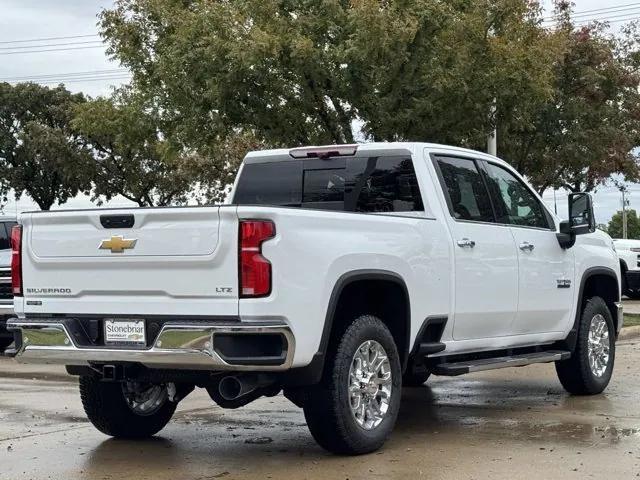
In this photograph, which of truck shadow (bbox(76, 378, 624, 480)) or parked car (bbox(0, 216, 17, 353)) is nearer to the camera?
truck shadow (bbox(76, 378, 624, 480))

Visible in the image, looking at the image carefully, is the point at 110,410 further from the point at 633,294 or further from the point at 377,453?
the point at 633,294

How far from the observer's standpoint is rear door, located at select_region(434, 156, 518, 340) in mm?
7670

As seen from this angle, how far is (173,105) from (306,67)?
2744mm

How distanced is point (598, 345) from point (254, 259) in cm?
468

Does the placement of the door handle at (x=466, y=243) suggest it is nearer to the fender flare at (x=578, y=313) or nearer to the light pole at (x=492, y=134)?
the fender flare at (x=578, y=313)

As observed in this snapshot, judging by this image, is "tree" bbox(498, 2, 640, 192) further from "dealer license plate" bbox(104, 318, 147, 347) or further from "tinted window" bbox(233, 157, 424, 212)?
"dealer license plate" bbox(104, 318, 147, 347)

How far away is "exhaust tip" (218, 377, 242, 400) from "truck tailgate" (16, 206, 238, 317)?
556mm

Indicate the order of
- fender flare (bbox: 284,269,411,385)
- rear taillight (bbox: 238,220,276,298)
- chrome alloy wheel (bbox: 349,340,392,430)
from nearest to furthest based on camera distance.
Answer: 1. rear taillight (bbox: 238,220,276,298)
2. fender flare (bbox: 284,269,411,385)
3. chrome alloy wheel (bbox: 349,340,392,430)

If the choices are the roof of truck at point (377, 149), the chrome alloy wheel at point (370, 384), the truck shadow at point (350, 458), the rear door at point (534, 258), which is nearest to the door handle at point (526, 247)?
the rear door at point (534, 258)

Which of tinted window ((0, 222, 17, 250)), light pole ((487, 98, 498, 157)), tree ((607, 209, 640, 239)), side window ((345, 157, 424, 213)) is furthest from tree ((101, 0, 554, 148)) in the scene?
tree ((607, 209, 640, 239))

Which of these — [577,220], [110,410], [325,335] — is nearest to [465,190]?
[577,220]

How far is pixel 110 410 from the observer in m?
7.57

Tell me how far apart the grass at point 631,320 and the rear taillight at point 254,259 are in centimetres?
1179

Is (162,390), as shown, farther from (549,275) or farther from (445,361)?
(549,275)
